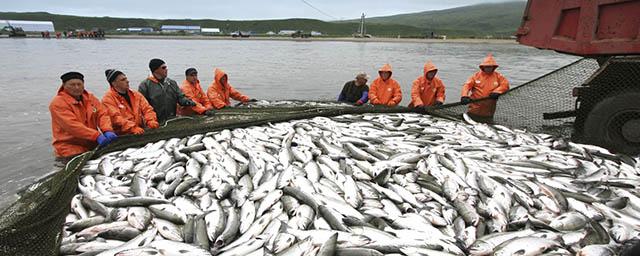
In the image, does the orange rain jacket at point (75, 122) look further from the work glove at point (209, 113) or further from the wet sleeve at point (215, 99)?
the wet sleeve at point (215, 99)

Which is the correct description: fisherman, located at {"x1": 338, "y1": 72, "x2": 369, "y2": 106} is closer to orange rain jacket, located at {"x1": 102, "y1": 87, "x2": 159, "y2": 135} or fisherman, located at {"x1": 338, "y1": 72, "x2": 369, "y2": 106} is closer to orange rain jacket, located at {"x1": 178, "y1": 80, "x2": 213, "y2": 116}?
orange rain jacket, located at {"x1": 178, "y1": 80, "x2": 213, "y2": 116}

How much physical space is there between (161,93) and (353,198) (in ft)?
19.6

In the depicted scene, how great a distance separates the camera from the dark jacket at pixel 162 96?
8.41 metres

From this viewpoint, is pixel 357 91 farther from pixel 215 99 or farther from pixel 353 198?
pixel 353 198

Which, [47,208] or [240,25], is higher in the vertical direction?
[240,25]

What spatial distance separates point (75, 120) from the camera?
5965 millimetres

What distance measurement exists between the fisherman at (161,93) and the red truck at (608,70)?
24.6 ft

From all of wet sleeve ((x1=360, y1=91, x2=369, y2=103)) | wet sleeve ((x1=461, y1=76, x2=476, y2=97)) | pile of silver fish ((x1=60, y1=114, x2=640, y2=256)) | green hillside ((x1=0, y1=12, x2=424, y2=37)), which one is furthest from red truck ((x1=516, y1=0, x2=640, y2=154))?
green hillside ((x1=0, y1=12, x2=424, y2=37))

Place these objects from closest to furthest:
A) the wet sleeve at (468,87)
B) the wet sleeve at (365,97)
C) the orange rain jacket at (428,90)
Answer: the wet sleeve at (468,87), the orange rain jacket at (428,90), the wet sleeve at (365,97)

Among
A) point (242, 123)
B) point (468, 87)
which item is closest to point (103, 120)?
point (242, 123)

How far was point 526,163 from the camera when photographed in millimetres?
5285

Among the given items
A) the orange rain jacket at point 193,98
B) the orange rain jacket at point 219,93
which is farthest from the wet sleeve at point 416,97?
the orange rain jacket at point 193,98

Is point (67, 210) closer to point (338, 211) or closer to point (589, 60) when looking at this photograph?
point (338, 211)

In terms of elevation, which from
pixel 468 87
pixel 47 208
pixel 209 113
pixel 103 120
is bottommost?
pixel 209 113
